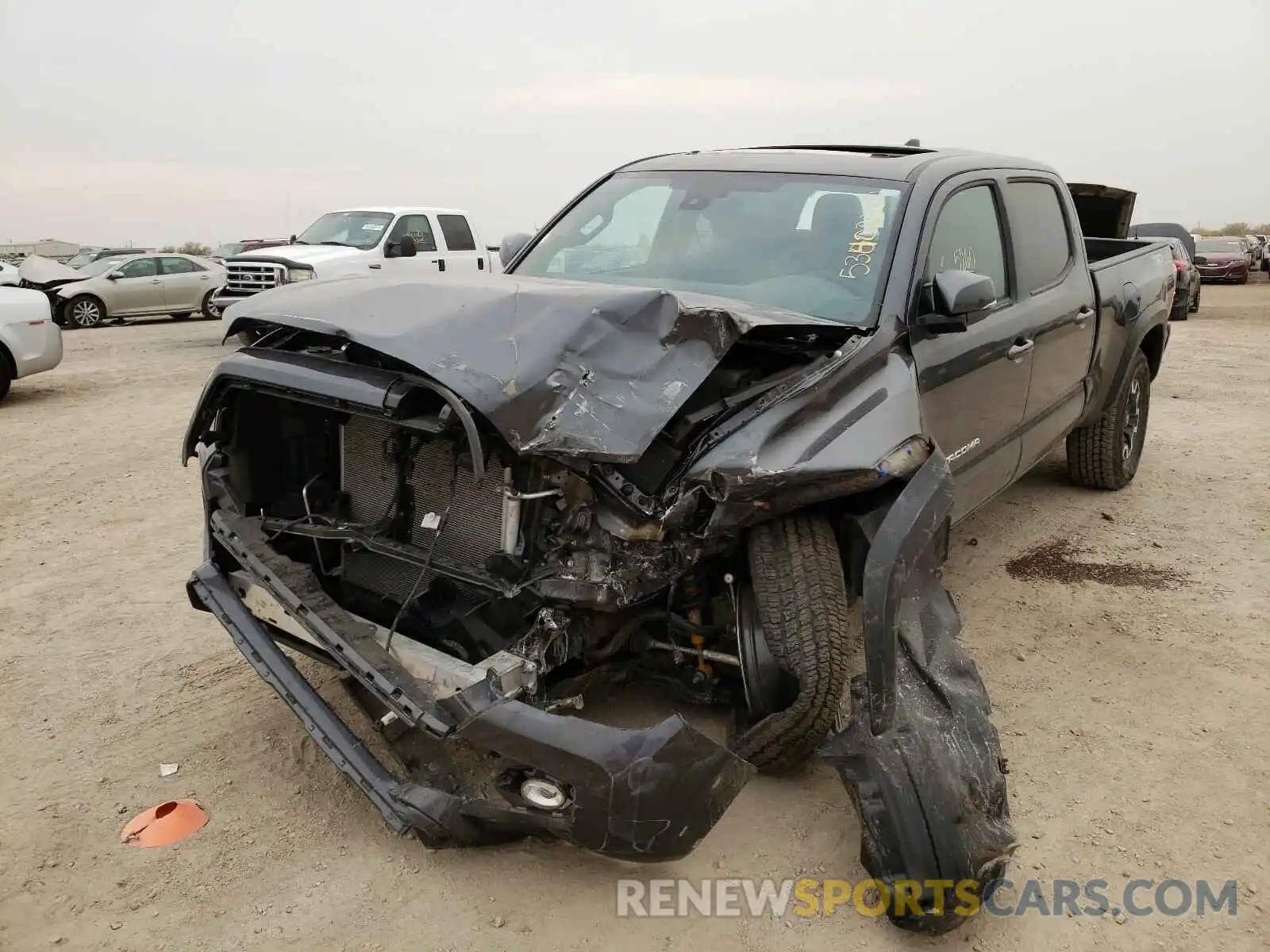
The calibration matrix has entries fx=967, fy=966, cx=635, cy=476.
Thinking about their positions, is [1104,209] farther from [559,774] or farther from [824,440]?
[559,774]

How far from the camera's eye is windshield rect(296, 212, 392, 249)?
1283 centimetres

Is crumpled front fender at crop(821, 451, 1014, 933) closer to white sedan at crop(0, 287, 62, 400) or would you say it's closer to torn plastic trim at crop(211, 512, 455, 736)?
torn plastic trim at crop(211, 512, 455, 736)

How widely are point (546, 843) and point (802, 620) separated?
0.98 metres

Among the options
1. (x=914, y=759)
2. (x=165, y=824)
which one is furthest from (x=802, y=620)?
(x=165, y=824)

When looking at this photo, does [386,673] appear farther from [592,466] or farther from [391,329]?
[391,329]

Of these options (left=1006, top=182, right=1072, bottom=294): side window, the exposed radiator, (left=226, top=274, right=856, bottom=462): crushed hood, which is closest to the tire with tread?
(left=226, top=274, right=856, bottom=462): crushed hood

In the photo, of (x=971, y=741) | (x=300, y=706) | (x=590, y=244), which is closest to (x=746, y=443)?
(x=971, y=741)

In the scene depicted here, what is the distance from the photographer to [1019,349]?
4.07 metres

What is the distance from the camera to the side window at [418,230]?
1296cm

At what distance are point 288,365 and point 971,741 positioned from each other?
2250 millimetres

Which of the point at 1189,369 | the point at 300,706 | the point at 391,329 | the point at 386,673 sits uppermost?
the point at 391,329

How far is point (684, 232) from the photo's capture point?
3.95 m

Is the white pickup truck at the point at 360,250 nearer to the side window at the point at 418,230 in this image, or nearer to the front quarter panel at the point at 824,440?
the side window at the point at 418,230

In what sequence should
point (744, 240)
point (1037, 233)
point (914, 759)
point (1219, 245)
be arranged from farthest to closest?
point (1219, 245) → point (1037, 233) → point (744, 240) → point (914, 759)
